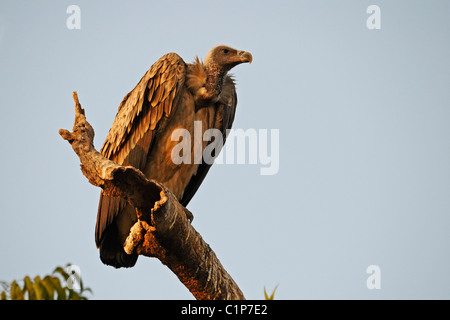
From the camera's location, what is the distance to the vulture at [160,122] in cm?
819

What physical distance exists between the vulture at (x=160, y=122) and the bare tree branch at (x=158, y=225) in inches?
67.3

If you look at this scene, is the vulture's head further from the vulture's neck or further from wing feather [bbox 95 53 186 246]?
wing feather [bbox 95 53 186 246]

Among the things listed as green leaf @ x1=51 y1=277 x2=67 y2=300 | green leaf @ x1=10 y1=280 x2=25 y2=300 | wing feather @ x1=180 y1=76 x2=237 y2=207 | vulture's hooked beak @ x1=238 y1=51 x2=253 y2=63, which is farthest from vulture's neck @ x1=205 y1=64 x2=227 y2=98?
green leaf @ x1=10 y1=280 x2=25 y2=300

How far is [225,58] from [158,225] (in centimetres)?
419

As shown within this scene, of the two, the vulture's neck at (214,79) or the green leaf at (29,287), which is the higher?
the vulture's neck at (214,79)

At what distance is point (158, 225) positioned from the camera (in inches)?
229

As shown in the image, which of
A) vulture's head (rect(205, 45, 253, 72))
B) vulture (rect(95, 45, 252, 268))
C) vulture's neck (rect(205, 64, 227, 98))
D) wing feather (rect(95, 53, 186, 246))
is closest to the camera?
vulture (rect(95, 45, 252, 268))

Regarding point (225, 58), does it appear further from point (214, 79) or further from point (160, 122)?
point (160, 122)

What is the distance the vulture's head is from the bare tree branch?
3.48 meters

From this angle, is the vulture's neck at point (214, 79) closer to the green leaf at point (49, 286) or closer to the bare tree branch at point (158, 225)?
the bare tree branch at point (158, 225)

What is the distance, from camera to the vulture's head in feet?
30.4

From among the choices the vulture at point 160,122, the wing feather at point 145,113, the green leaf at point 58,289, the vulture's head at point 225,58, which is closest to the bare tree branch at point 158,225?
the green leaf at point 58,289
